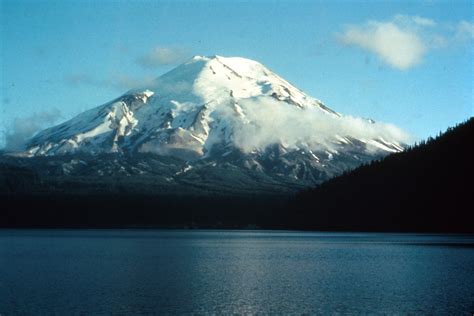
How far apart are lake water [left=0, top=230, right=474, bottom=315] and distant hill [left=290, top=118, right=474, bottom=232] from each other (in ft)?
165

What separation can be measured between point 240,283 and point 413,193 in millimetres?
104317

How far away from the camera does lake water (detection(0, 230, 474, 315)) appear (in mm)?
48031

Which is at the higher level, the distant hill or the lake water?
the distant hill

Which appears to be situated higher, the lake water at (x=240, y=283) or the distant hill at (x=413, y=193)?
the distant hill at (x=413, y=193)

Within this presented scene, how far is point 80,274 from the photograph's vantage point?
6938 cm

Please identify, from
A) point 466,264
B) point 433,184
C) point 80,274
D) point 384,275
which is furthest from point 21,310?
point 433,184

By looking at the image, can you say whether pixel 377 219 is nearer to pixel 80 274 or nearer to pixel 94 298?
pixel 80 274

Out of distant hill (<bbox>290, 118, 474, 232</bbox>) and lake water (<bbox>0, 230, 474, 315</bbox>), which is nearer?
lake water (<bbox>0, 230, 474, 315</bbox>)

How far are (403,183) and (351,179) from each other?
2814 centimetres

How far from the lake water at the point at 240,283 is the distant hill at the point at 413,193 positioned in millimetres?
50376

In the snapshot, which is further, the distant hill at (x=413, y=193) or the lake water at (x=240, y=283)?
the distant hill at (x=413, y=193)

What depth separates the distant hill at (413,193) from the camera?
482 feet

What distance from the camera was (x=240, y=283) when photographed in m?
62.2

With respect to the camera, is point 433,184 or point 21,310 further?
point 433,184
